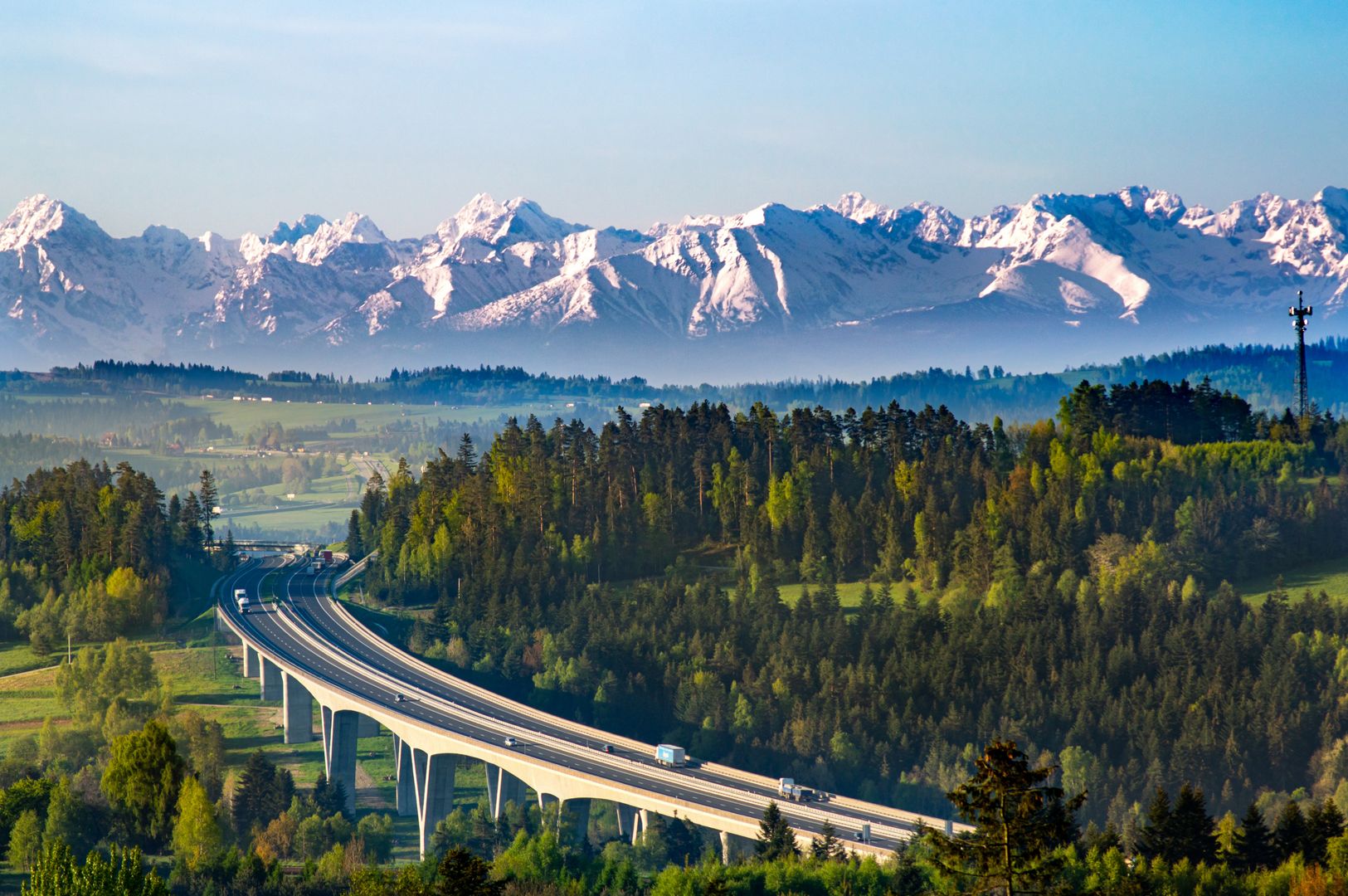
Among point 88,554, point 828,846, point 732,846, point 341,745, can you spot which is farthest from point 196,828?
point 88,554

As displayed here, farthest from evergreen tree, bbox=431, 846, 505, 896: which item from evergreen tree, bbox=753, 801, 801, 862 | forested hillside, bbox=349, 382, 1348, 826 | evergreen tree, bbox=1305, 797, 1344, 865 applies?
forested hillside, bbox=349, 382, 1348, 826

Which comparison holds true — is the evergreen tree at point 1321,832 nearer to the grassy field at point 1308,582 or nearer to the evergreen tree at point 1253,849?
the evergreen tree at point 1253,849

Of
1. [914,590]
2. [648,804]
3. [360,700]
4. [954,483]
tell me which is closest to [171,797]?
[360,700]

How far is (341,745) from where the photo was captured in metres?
124

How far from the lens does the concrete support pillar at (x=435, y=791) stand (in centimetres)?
11206

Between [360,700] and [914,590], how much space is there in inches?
1853

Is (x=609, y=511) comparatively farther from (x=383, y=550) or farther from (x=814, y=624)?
(x=814, y=624)

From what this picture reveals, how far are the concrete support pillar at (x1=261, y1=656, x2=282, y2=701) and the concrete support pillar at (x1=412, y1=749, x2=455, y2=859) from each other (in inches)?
980

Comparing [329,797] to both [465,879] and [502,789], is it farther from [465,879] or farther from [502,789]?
[465,879]

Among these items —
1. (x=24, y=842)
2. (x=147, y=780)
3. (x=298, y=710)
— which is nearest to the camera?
(x=24, y=842)

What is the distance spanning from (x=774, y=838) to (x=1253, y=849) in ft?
74.5

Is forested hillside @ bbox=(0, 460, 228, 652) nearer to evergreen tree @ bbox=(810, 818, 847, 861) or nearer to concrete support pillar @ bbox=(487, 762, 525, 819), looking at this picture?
concrete support pillar @ bbox=(487, 762, 525, 819)

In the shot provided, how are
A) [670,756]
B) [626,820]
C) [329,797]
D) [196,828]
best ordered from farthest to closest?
[329,797] → [670,756] → [626,820] → [196,828]

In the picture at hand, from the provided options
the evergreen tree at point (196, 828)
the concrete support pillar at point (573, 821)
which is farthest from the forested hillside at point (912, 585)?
the evergreen tree at point (196, 828)
